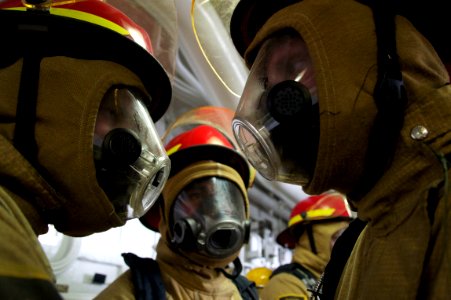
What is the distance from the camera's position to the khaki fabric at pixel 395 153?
27.8 inches

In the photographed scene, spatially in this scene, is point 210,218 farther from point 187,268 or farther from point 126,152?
point 126,152

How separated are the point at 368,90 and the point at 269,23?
325 millimetres

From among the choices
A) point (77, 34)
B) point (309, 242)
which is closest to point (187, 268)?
point (77, 34)

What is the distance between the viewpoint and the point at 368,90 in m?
0.82

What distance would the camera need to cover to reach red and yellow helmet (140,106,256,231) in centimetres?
210

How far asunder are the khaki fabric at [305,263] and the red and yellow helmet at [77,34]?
1.78m

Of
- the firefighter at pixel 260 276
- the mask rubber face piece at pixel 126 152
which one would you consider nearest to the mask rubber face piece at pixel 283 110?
the mask rubber face piece at pixel 126 152

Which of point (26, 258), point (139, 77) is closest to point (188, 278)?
point (139, 77)

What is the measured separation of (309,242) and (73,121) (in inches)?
98.0

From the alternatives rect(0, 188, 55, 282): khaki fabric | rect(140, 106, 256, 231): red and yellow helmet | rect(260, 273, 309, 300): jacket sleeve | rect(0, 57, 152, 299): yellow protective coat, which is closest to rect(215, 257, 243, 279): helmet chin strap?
rect(140, 106, 256, 231): red and yellow helmet

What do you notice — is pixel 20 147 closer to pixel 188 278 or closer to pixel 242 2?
pixel 242 2

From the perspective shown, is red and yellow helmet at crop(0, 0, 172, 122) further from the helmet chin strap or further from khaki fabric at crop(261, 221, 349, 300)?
khaki fabric at crop(261, 221, 349, 300)

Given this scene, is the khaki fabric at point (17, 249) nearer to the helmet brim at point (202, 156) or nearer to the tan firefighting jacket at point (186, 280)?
the tan firefighting jacket at point (186, 280)

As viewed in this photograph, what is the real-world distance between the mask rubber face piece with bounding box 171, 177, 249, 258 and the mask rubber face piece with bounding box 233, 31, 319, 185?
2.81 feet
